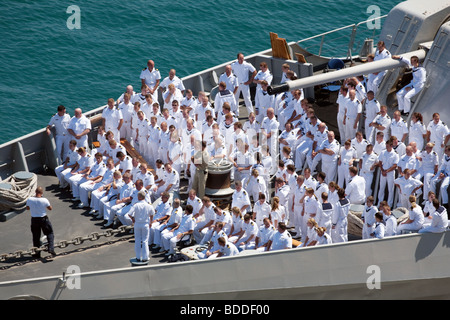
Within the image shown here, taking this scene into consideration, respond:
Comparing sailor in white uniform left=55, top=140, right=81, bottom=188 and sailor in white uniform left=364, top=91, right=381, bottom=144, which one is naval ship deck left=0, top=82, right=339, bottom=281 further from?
sailor in white uniform left=364, top=91, right=381, bottom=144

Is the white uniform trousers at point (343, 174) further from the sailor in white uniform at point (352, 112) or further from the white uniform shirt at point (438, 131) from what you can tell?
the white uniform shirt at point (438, 131)

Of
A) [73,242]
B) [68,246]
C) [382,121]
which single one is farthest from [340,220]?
[68,246]

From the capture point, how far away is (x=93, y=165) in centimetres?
2069

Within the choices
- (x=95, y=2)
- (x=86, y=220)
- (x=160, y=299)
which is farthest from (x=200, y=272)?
(x=95, y=2)

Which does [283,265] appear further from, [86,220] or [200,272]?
[86,220]

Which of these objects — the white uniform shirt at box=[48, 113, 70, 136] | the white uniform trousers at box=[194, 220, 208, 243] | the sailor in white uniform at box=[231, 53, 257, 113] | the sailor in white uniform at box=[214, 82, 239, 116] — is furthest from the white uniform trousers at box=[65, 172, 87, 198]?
the sailor in white uniform at box=[231, 53, 257, 113]

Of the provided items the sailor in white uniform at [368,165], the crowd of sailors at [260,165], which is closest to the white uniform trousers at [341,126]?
the crowd of sailors at [260,165]

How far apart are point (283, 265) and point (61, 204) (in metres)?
5.35

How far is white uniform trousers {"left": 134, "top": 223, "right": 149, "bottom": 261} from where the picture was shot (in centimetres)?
1817

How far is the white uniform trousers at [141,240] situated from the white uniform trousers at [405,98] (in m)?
6.29

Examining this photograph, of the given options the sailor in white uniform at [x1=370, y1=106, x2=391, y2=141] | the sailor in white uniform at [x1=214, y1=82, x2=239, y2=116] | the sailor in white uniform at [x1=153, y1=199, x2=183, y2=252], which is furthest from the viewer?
the sailor in white uniform at [x1=214, y1=82, x2=239, y2=116]

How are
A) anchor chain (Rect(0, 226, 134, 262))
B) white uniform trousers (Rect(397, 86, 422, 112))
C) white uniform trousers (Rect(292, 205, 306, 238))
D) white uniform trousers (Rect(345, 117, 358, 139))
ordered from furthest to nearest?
white uniform trousers (Rect(345, 117, 358, 139))
white uniform trousers (Rect(397, 86, 422, 112))
white uniform trousers (Rect(292, 205, 306, 238))
anchor chain (Rect(0, 226, 134, 262))

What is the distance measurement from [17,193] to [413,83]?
8.54m

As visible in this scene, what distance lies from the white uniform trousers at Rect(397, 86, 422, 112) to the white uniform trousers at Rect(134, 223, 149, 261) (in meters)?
6.29
